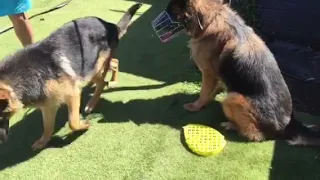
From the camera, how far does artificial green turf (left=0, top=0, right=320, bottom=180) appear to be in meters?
3.61

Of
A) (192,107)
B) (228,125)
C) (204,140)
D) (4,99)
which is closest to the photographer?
(4,99)

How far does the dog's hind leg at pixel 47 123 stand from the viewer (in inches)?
151

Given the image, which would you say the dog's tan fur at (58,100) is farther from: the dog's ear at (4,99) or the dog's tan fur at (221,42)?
the dog's tan fur at (221,42)

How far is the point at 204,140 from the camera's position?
152 inches

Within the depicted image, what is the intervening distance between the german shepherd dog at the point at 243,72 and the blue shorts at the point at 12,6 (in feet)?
5.53

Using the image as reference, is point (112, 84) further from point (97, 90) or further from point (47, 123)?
point (47, 123)

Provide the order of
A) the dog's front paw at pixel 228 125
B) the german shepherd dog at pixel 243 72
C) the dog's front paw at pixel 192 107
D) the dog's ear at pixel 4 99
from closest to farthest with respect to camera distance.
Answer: the dog's ear at pixel 4 99 < the german shepherd dog at pixel 243 72 < the dog's front paw at pixel 228 125 < the dog's front paw at pixel 192 107

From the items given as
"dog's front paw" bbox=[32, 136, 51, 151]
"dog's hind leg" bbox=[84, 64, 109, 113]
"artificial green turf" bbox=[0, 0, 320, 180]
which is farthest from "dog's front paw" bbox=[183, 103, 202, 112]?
"dog's front paw" bbox=[32, 136, 51, 151]

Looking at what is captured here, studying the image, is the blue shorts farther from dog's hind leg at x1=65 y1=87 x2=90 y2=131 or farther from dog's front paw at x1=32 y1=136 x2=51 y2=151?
dog's front paw at x1=32 y1=136 x2=51 y2=151

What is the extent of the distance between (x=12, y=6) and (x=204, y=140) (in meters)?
2.52

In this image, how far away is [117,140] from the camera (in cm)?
401

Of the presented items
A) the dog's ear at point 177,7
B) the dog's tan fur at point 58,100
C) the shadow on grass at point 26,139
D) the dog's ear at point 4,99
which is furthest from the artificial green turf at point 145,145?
the dog's ear at point 177,7

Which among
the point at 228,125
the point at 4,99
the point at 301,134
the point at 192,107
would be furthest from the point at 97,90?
the point at 301,134

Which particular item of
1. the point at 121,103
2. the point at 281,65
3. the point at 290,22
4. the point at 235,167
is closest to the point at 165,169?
the point at 235,167
